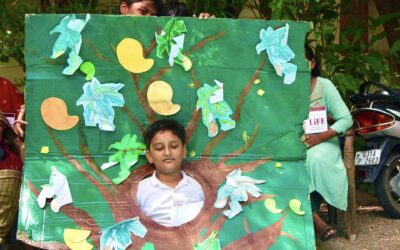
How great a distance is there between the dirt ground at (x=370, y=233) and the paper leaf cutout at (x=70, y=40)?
2.07 m

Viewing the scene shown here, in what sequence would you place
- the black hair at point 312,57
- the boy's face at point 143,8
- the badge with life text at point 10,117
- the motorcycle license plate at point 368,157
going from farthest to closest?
the motorcycle license plate at point 368,157, the black hair at point 312,57, the badge with life text at point 10,117, the boy's face at point 143,8

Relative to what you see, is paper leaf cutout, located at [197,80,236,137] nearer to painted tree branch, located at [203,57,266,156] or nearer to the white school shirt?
painted tree branch, located at [203,57,266,156]

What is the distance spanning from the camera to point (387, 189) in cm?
476

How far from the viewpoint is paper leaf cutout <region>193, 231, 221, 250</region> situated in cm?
310

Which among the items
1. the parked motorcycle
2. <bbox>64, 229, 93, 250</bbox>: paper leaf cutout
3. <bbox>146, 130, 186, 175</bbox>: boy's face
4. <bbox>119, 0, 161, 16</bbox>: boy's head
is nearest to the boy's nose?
<bbox>146, 130, 186, 175</bbox>: boy's face

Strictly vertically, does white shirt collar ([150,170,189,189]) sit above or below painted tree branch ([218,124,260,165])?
below

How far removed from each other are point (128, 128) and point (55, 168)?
1.35ft

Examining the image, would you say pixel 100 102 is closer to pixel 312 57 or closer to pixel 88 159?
pixel 88 159

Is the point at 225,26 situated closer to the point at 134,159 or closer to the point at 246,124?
the point at 246,124

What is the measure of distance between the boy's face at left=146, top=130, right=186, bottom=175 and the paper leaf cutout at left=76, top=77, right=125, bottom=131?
0.75 ft

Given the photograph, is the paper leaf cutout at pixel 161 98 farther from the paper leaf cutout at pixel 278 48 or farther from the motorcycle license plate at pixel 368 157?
the motorcycle license plate at pixel 368 157

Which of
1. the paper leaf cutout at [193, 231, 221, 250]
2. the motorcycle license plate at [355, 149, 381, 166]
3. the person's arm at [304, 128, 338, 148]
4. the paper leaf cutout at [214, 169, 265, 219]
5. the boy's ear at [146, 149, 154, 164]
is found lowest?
the paper leaf cutout at [193, 231, 221, 250]

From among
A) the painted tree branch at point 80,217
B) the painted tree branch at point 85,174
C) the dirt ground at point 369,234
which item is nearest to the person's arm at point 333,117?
the dirt ground at point 369,234

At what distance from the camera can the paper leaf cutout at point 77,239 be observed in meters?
3.04
